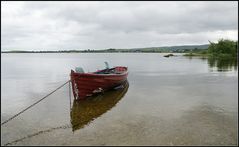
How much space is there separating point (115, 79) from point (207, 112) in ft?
28.7

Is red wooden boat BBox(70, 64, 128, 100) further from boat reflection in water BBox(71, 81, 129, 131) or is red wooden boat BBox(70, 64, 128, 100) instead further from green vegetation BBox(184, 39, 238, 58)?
green vegetation BBox(184, 39, 238, 58)

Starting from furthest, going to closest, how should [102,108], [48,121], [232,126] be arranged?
[102,108] < [48,121] < [232,126]

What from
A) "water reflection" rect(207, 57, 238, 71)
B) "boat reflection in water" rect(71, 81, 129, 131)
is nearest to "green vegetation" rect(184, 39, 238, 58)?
"water reflection" rect(207, 57, 238, 71)

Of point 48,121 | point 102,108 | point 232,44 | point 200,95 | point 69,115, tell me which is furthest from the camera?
point 232,44

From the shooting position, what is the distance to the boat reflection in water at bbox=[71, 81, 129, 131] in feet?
41.8

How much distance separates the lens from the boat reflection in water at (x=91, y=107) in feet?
41.8

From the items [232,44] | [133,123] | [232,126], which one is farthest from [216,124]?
[232,44]

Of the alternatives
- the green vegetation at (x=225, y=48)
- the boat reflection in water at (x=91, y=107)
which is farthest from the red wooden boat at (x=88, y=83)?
the green vegetation at (x=225, y=48)

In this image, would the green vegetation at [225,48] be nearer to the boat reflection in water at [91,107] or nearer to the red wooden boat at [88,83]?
the boat reflection in water at [91,107]

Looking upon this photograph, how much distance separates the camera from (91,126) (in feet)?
38.2

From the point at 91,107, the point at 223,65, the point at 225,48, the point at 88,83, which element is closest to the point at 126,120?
the point at 91,107

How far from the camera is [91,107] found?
613 inches

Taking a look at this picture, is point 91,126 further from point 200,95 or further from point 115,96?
point 200,95

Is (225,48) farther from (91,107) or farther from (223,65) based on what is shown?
(91,107)
